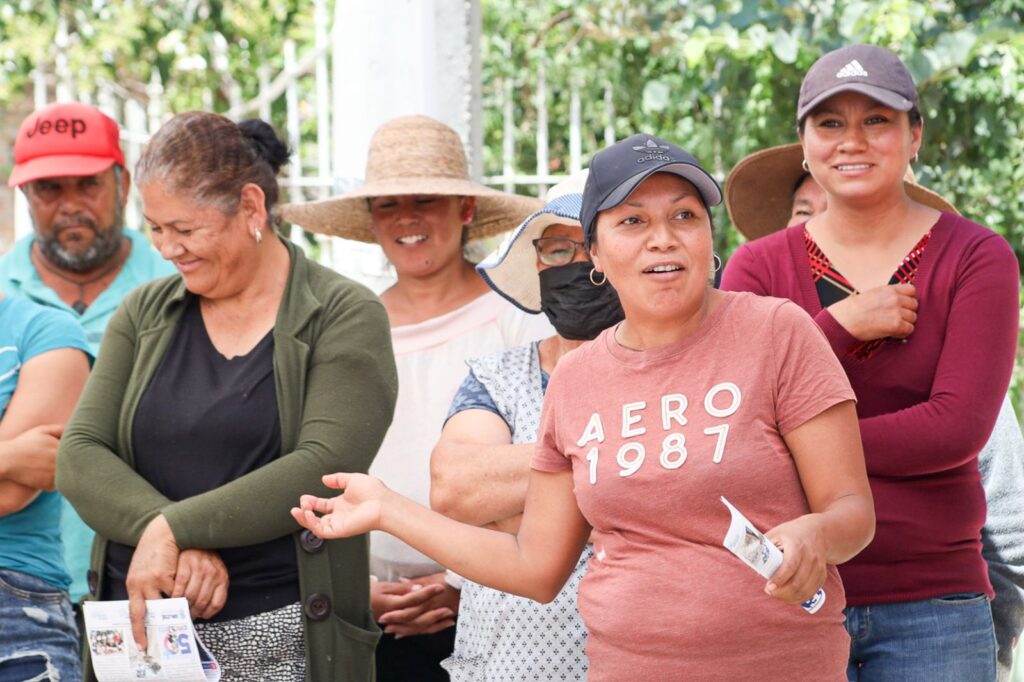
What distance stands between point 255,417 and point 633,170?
123 centimetres

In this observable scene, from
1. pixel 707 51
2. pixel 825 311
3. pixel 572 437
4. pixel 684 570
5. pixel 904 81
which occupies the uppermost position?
pixel 707 51

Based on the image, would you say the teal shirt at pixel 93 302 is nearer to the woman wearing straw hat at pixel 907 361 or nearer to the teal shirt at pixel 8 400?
the teal shirt at pixel 8 400

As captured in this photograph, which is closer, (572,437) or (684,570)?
(684,570)

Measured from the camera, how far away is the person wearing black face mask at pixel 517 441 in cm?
307

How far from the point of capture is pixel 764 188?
397 centimetres

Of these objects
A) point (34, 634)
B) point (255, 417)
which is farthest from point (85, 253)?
point (255, 417)

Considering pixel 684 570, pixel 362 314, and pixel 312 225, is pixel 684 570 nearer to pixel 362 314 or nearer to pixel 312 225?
pixel 362 314

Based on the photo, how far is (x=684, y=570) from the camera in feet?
7.67

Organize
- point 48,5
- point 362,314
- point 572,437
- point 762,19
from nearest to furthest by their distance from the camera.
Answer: point 572,437 → point 362,314 → point 762,19 → point 48,5

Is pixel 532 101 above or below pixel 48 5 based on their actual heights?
below

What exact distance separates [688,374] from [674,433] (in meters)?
0.12

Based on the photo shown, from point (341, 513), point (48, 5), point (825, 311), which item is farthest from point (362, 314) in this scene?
point (48, 5)

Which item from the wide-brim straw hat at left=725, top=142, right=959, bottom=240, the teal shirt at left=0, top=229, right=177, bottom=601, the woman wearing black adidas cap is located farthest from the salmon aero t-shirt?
the teal shirt at left=0, top=229, right=177, bottom=601

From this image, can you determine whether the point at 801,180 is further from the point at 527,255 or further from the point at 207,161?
the point at 207,161
